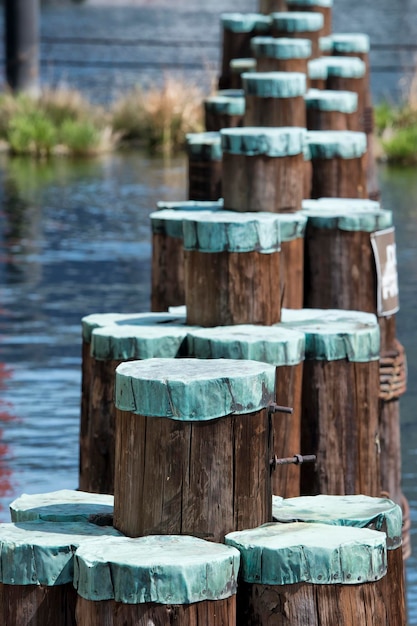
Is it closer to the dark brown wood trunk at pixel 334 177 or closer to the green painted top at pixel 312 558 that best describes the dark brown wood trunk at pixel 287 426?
the green painted top at pixel 312 558

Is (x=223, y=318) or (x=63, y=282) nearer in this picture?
(x=223, y=318)

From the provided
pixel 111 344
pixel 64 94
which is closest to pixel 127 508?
pixel 111 344

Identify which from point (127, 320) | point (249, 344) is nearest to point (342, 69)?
point (127, 320)

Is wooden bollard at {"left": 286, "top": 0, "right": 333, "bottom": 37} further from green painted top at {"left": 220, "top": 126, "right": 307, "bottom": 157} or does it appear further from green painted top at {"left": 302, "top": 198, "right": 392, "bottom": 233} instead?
green painted top at {"left": 220, "top": 126, "right": 307, "bottom": 157}

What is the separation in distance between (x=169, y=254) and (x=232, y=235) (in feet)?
4.69

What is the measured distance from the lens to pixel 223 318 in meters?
4.40

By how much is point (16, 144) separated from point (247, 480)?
15911mm

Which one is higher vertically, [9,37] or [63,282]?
[9,37]

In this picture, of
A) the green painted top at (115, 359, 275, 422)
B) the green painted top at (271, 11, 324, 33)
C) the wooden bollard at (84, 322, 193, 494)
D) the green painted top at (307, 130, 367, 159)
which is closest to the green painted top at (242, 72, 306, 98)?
the green painted top at (307, 130, 367, 159)

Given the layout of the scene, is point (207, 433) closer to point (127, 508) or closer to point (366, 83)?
point (127, 508)

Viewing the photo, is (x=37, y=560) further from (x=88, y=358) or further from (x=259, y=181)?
(x=259, y=181)

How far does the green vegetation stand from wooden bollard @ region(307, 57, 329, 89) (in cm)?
1042

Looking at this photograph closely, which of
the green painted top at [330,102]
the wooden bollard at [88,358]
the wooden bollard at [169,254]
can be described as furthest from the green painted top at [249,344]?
the green painted top at [330,102]

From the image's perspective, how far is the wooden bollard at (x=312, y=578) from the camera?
10.2 ft
